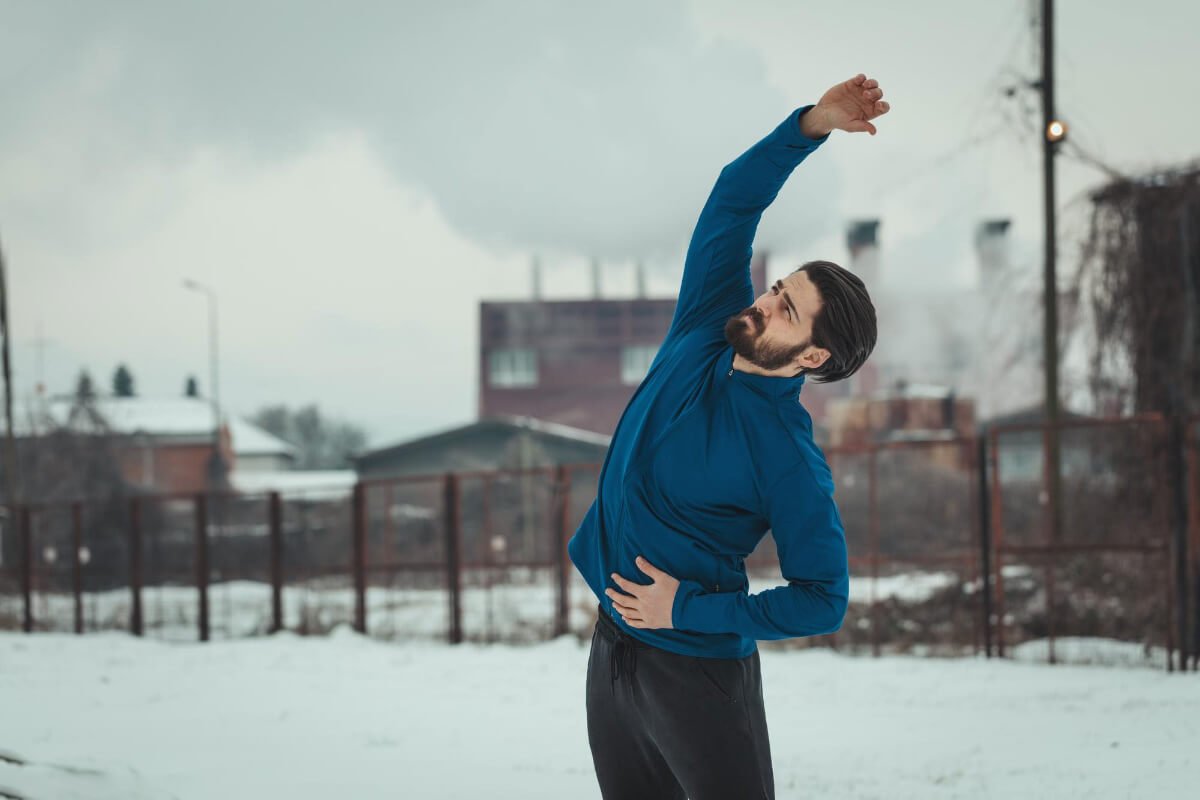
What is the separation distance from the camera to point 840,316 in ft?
7.06

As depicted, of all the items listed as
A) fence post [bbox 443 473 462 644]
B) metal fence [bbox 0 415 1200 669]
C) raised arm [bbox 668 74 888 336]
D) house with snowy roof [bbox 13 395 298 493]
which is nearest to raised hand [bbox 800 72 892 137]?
raised arm [bbox 668 74 888 336]

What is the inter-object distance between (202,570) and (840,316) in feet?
42.5

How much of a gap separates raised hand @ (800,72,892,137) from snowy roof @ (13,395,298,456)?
50.4m

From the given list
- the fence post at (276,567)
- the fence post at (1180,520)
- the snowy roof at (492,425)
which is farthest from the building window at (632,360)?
the fence post at (1180,520)

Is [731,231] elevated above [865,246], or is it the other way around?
[865,246]

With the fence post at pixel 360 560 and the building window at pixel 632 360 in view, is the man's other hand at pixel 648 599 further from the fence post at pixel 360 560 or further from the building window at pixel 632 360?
the building window at pixel 632 360

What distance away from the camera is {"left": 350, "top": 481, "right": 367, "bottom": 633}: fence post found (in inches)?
496

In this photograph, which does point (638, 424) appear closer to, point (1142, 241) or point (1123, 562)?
point (1123, 562)

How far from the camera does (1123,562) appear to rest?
10336 mm

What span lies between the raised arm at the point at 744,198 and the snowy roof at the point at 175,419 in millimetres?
50095

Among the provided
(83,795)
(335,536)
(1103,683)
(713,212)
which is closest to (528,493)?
(335,536)

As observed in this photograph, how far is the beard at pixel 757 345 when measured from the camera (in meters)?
2.16

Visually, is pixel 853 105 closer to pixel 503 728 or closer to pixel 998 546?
pixel 503 728

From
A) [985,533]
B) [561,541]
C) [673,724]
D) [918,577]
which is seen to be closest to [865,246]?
[918,577]
